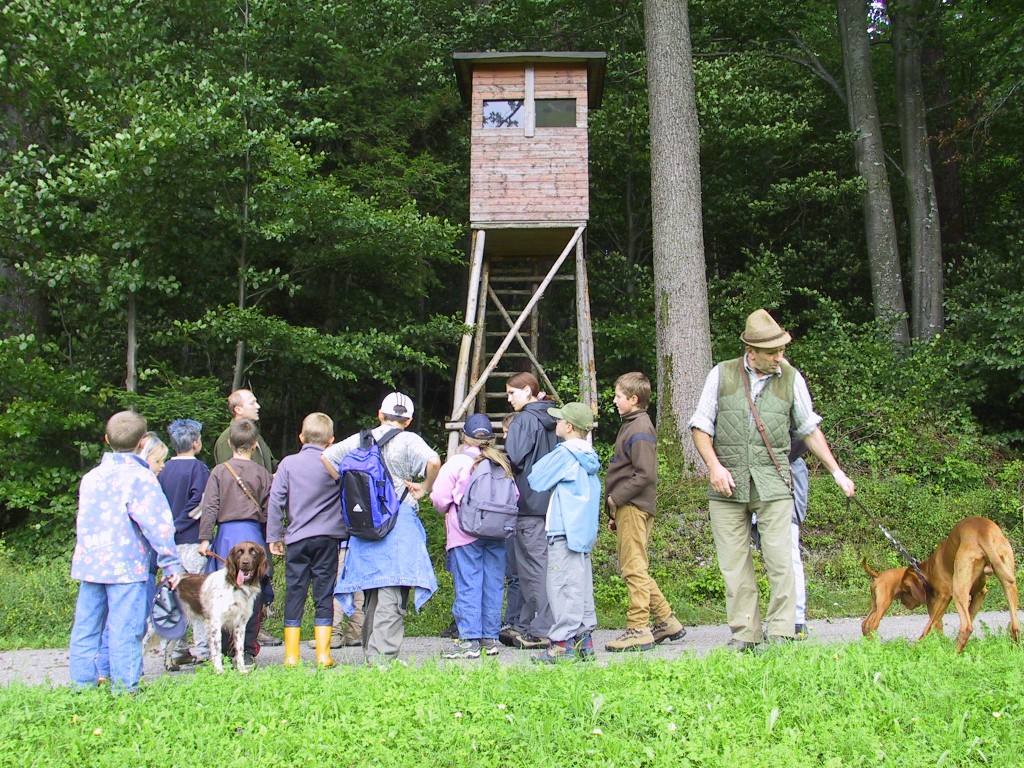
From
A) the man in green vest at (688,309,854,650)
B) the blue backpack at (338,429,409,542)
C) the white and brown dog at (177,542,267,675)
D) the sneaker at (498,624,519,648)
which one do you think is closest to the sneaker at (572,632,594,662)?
the sneaker at (498,624,519,648)

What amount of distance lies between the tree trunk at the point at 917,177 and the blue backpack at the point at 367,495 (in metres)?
11.8

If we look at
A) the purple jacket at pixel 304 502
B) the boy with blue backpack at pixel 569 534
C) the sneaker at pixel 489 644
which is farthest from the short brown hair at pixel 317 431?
the sneaker at pixel 489 644

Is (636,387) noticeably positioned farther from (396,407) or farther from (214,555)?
(214,555)

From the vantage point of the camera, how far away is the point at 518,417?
7402 mm

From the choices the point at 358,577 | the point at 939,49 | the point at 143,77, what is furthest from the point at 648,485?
the point at 939,49

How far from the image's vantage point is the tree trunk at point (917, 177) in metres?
15.8

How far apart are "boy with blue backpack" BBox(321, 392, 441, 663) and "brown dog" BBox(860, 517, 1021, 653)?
125 inches

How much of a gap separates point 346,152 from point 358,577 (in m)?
11.6

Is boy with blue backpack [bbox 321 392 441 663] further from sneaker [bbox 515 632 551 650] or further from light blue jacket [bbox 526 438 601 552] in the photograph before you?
sneaker [bbox 515 632 551 650]

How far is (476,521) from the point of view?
6824 millimetres

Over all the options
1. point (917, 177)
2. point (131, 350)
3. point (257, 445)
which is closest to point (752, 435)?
point (257, 445)

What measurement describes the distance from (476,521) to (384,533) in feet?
2.53

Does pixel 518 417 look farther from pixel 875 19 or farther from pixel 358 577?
pixel 875 19

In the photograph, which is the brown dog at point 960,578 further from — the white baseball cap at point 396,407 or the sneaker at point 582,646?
the white baseball cap at point 396,407
